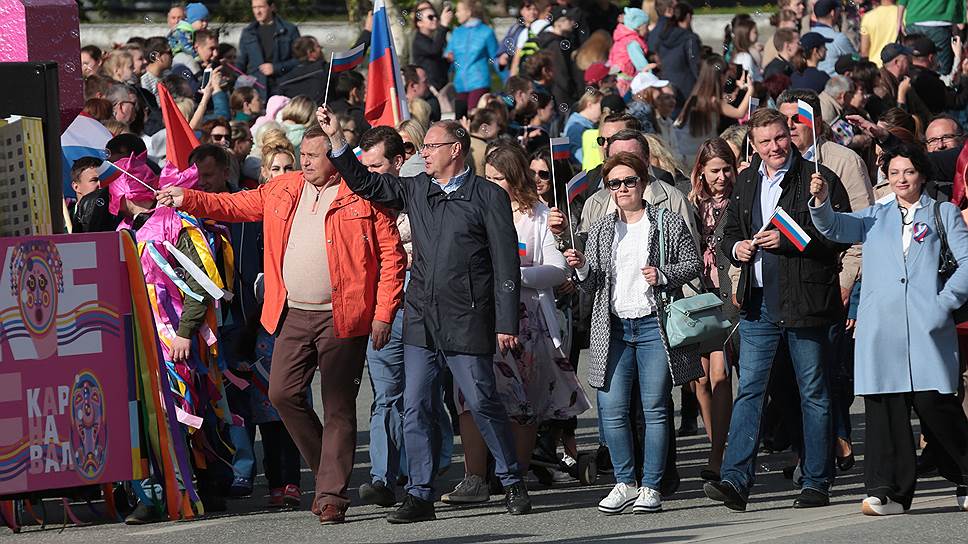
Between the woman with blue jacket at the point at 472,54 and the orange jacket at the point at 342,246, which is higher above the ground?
the woman with blue jacket at the point at 472,54

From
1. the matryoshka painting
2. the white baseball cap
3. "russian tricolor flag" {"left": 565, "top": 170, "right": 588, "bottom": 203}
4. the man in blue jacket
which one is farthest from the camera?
the man in blue jacket

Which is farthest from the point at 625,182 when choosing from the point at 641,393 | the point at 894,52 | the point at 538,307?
the point at 894,52

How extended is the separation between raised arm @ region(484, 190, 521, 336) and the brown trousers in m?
0.70

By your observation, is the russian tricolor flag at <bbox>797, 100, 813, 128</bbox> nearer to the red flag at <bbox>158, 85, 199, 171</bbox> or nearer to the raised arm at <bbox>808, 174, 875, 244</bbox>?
the raised arm at <bbox>808, 174, 875, 244</bbox>

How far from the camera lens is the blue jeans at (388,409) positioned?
30.3 feet

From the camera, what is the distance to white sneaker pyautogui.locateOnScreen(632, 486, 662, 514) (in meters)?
8.75

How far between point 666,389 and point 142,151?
3.35 m

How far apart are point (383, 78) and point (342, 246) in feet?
9.97

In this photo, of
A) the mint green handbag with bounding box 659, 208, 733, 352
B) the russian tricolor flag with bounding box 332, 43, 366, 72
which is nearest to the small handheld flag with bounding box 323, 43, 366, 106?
the russian tricolor flag with bounding box 332, 43, 366, 72

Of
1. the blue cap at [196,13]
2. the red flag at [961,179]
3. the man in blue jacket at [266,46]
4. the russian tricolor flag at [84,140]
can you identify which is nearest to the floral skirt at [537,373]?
the red flag at [961,179]

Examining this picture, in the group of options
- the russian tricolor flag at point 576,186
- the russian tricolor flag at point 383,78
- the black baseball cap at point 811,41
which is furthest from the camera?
the black baseball cap at point 811,41

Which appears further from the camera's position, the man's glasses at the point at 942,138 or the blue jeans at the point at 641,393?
the man's glasses at the point at 942,138

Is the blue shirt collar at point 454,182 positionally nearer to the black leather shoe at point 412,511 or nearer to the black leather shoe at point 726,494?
the black leather shoe at point 412,511

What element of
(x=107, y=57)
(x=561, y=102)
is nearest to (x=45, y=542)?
(x=107, y=57)
